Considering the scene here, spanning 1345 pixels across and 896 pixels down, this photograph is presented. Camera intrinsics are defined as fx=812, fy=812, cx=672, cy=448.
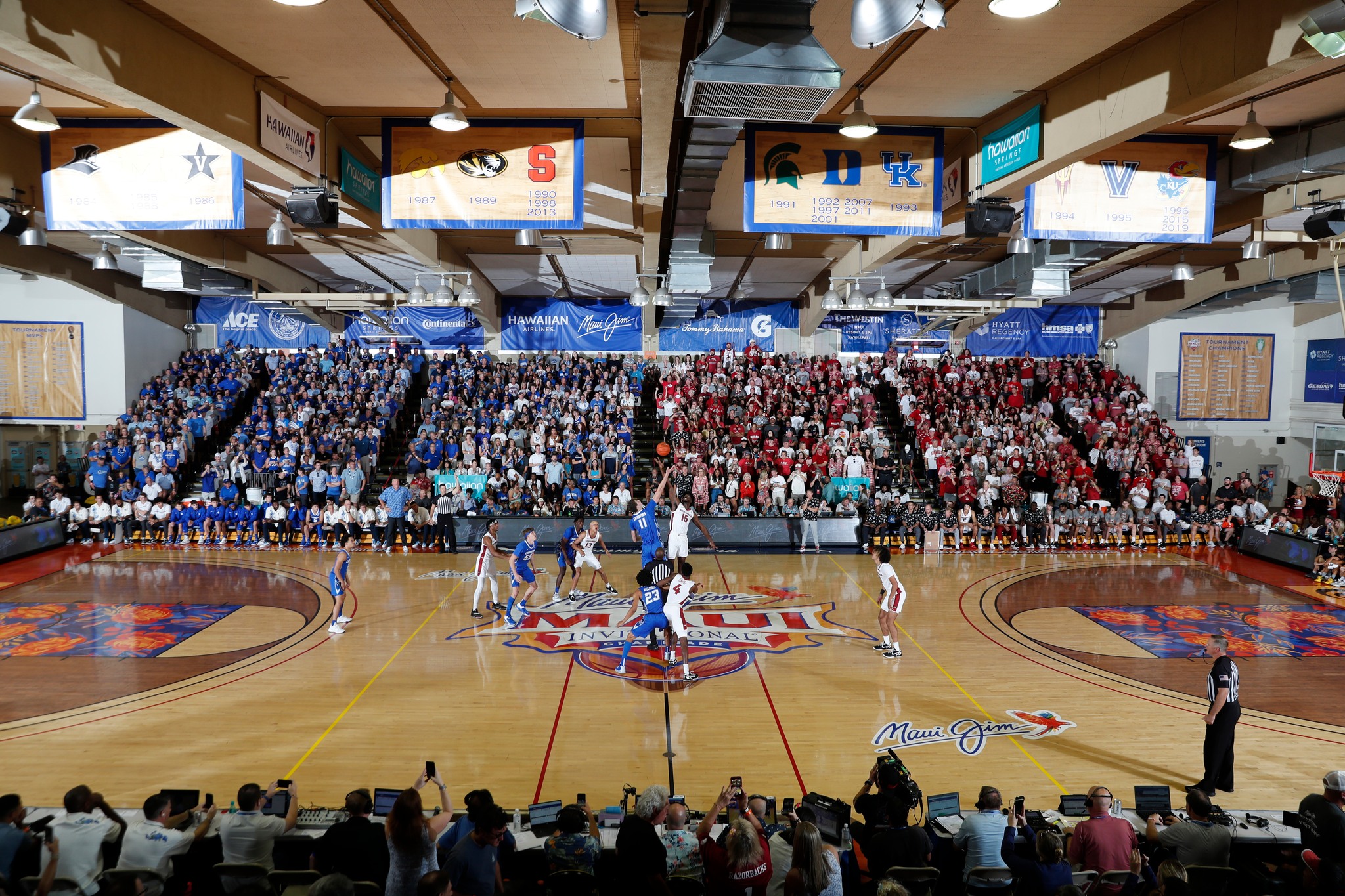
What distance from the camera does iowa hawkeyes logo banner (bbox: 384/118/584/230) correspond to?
9594 millimetres

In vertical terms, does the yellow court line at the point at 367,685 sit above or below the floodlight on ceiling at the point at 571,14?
below

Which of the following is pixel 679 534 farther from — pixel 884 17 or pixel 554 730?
pixel 884 17

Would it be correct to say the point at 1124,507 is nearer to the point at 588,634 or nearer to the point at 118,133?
the point at 588,634

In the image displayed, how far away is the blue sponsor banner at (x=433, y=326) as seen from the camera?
26891mm

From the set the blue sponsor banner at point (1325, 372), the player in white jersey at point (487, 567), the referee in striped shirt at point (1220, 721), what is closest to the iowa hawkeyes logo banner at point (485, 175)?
the player in white jersey at point (487, 567)

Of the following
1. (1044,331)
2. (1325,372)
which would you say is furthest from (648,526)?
(1325,372)

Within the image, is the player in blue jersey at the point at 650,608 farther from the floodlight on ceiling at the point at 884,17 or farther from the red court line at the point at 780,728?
the floodlight on ceiling at the point at 884,17

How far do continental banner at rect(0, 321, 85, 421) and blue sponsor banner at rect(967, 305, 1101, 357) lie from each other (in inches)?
1119

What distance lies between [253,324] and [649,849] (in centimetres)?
2734

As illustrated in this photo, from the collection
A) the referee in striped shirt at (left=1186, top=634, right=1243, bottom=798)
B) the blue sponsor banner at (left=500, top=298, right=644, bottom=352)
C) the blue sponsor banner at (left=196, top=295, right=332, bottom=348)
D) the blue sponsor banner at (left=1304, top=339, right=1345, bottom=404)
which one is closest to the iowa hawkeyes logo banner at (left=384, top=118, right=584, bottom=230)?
the referee in striped shirt at (left=1186, top=634, right=1243, bottom=798)

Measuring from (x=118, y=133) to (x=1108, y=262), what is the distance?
20259 mm

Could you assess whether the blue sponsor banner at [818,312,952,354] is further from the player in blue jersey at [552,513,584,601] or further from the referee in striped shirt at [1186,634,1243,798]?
→ the referee in striped shirt at [1186,634,1243,798]

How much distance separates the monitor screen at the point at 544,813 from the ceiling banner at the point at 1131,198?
845 centimetres

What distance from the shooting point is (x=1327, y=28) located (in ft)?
19.3
